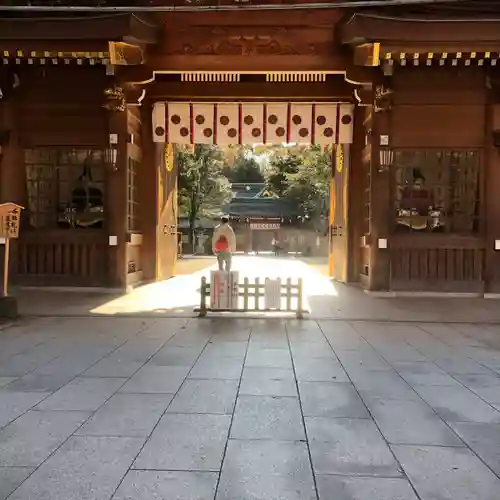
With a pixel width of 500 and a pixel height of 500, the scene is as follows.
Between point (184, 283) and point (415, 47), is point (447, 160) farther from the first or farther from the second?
point (184, 283)

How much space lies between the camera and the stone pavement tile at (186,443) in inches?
119

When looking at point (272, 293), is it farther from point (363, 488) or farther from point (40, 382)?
point (363, 488)

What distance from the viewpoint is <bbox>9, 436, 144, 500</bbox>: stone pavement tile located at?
2.68 m

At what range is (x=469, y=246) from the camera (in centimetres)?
1086

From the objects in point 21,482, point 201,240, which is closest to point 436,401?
point 21,482

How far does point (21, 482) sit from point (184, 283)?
32.8 ft

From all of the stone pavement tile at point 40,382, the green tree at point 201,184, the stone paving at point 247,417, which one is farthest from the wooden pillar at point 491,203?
the green tree at point 201,184

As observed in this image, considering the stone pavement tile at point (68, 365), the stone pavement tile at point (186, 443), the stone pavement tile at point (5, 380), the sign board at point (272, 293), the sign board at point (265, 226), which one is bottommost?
the stone pavement tile at point (68, 365)

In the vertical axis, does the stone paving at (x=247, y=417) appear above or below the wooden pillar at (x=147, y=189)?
below

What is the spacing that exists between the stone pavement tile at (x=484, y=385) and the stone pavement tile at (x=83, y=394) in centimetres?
297

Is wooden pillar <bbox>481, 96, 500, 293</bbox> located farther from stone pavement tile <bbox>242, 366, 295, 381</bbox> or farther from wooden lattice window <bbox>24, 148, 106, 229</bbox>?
wooden lattice window <bbox>24, 148, 106, 229</bbox>

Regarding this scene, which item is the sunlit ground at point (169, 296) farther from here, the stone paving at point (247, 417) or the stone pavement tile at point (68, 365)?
the stone pavement tile at point (68, 365)

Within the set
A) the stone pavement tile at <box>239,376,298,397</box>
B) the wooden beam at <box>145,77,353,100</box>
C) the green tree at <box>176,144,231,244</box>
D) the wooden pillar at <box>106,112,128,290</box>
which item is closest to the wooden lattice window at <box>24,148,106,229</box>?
the wooden pillar at <box>106,112,128,290</box>

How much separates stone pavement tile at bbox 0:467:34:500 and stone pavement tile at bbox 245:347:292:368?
2.71m
